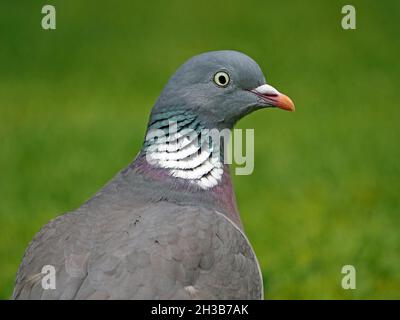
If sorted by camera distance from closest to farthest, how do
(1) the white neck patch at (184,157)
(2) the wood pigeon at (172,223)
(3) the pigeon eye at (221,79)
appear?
1. (2) the wood pigeon at (172,223)
2. (1) the white neck patch at (184,157)
3. (3) the pigeon eye at (221,79)

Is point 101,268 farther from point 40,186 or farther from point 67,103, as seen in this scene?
point 67,103

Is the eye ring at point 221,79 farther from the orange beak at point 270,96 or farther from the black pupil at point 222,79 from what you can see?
the orange beak at point 270,96

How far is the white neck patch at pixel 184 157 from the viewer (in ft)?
13.1

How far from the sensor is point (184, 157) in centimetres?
400

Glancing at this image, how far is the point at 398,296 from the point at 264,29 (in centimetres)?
677

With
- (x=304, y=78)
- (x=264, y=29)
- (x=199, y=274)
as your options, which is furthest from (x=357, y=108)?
(x=199, y=274)

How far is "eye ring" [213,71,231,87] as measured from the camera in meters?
4.11

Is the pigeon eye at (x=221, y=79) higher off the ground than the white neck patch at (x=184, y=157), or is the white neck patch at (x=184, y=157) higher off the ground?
the pigeon eye at (x=221, y=79)

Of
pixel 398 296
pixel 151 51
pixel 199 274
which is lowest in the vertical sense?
pixel 398 296

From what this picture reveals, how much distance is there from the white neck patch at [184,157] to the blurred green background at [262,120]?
5.80 ft

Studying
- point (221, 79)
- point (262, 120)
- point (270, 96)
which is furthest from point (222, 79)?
point (262, 120)

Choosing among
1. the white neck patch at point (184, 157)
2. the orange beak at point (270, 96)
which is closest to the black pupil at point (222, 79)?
the orange beak at point (270, 96)

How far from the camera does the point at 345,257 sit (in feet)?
19.9

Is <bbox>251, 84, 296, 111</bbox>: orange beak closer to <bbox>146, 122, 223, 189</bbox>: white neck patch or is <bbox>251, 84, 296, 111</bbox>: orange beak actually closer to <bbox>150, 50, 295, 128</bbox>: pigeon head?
<bbox>150, 50, 295, 128</bbox>: pigeon head
